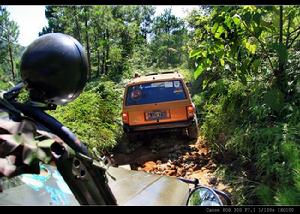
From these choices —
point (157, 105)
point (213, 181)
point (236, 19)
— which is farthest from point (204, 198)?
point (157, 105)

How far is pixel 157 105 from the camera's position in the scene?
7922 millimetres

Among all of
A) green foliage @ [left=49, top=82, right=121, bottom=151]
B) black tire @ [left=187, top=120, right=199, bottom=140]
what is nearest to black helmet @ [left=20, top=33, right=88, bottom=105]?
green foliage @ [left=49, top=82, right=121, bottom=151]

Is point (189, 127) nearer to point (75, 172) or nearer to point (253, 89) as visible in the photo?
point (253, 89)

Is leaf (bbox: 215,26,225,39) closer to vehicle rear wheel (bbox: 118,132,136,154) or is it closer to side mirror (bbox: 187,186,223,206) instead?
side mirror (bbox: 187,186,223,206)

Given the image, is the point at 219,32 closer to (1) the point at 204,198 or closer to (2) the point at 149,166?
(1) the point at 204,198

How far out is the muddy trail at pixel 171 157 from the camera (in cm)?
630

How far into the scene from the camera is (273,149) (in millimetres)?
4258

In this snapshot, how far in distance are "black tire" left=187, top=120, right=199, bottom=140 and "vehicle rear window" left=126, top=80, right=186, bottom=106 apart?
67 cm

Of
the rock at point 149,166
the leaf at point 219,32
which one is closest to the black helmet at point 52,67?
the leaf at point 219,32

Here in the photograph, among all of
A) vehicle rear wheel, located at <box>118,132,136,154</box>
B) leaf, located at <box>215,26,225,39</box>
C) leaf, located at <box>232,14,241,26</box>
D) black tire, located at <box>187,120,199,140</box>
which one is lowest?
vehicle rear wheel, located at <box>118,132,136,154</box>

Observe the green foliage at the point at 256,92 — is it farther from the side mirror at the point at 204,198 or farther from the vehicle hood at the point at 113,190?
the side mirror at the point at 204,198

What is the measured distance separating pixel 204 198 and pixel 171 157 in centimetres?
580

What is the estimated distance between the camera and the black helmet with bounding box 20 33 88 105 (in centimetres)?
146

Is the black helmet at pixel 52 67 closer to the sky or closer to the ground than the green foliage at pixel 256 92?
closer to the sky
